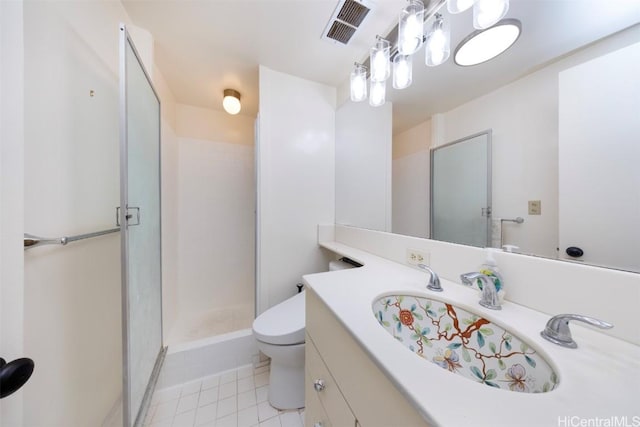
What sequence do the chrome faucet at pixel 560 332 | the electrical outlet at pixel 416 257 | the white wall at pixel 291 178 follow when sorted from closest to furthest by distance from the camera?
the chrome faucet at pixel 560 332 → the electrical outlet at pixel 416 257 → the white wall at pixel 291 178

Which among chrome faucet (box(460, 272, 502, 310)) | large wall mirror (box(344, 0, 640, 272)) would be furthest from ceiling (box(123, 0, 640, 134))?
chrome faucet (box(460, 272, 502, 310))

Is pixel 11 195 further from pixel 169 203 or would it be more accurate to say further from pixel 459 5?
pixel 169 203

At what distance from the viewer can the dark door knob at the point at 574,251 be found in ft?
1.85

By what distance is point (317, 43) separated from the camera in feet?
4.29

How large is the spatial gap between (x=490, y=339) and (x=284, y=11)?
1645 mm

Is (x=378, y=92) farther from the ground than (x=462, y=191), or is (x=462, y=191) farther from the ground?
(x=378, y=92)

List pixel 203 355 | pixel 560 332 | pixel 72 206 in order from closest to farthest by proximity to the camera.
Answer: pixel 560 332
pixel 72 206
pixel 203 355

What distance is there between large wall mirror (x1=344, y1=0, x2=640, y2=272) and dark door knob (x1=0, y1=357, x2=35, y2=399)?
3.78 feet

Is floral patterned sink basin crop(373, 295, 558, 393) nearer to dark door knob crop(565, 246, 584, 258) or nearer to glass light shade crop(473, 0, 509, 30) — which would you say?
dark door knob crop(565, 246, 584, 258)

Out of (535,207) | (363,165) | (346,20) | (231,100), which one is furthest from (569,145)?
(231,100)

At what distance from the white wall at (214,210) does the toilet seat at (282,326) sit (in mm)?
1133

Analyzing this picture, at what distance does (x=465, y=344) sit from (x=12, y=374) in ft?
3.09

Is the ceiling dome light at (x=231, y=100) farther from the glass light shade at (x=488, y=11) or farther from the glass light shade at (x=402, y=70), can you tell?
the glass light shade at (x=488, y=11)

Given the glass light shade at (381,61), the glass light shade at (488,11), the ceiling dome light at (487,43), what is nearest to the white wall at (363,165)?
the glass light shade at (381,61)
